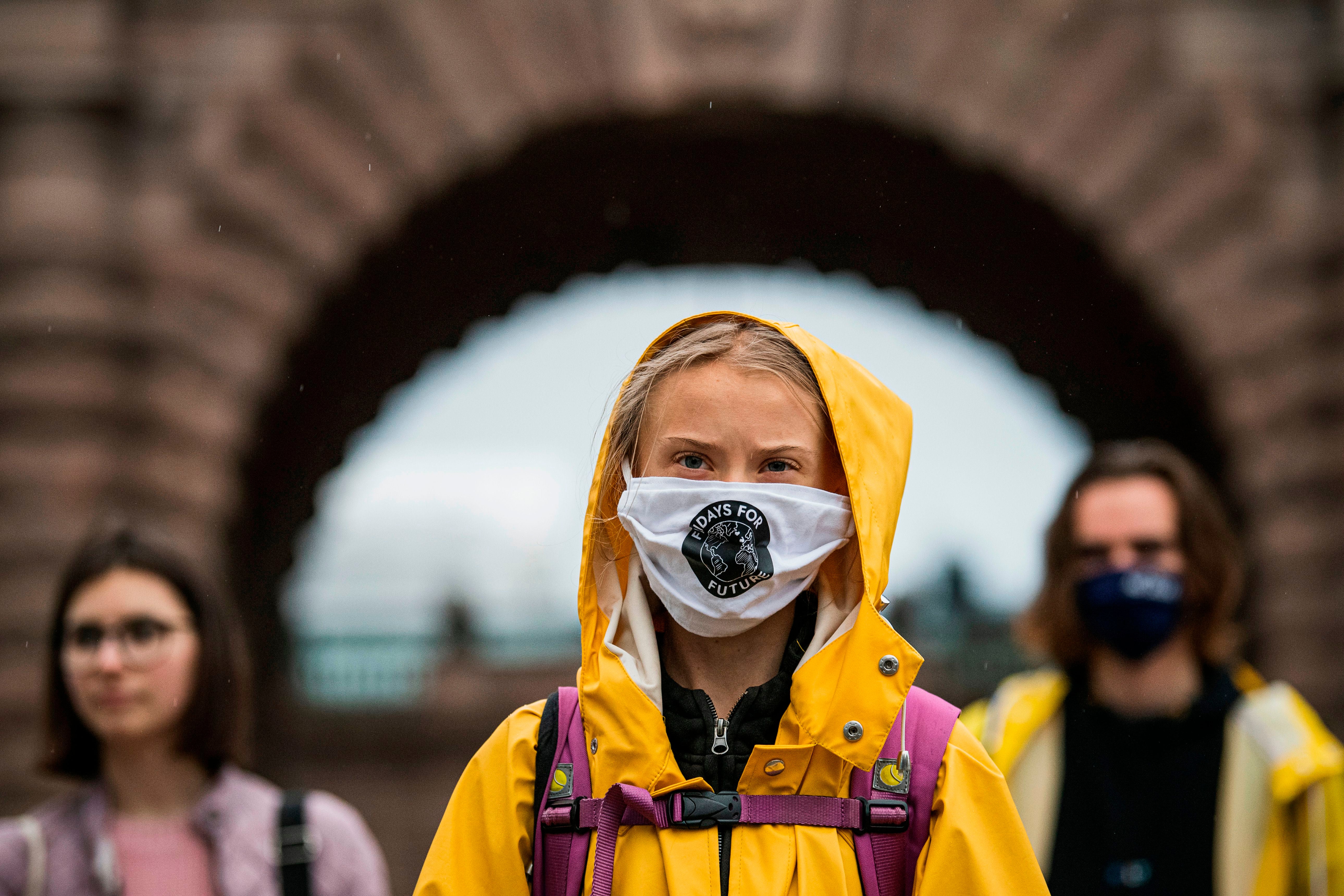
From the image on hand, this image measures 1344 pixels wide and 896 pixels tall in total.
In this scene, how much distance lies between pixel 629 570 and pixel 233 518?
6.31m

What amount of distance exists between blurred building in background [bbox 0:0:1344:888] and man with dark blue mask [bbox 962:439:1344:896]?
170 inches

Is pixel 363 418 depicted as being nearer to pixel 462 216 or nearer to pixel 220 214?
pixel 462 216

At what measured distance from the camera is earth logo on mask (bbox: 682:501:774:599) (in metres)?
1.82

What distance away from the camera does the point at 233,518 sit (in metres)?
7.85

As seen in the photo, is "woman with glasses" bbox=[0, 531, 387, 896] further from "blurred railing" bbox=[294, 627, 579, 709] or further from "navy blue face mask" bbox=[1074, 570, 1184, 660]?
"blurred railing" bbox=[294, 627, 579, 709]

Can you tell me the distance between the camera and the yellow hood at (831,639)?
1742mm

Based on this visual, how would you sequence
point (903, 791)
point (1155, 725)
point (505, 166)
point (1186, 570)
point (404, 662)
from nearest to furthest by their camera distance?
point (903, 791) < point (1155, 725) < point (1186, 570) < point (505, 166) < point (404, 662)

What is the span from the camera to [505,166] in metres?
7.77

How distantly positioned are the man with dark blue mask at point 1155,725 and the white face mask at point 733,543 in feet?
2.71

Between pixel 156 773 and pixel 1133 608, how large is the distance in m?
1.92

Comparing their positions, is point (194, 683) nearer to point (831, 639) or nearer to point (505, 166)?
point (831, 639)

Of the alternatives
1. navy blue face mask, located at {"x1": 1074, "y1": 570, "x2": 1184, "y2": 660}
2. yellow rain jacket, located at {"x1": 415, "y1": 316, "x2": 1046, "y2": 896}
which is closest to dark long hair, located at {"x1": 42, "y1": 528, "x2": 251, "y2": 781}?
yellow rain jacket, located at {"x1": 415, "y1": 316, "x2": 1046, "y2": 896}

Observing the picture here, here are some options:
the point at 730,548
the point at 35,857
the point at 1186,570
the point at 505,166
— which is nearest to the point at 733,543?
the point at 730,548

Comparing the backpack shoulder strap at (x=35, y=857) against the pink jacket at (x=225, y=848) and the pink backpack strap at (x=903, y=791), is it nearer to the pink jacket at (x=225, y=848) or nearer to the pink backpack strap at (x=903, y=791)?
the pink jacket at (x=225, y=848)
